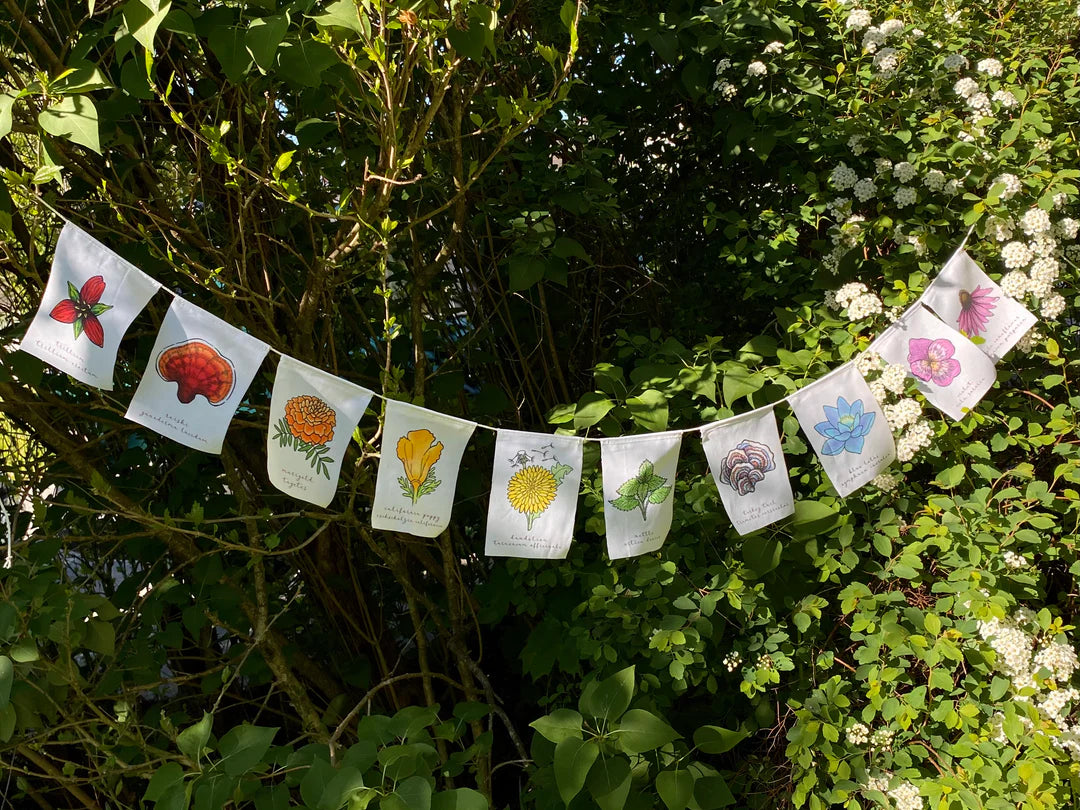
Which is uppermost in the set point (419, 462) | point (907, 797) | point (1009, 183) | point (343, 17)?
→ point (343, 17)

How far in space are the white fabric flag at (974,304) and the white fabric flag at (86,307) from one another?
146 cm

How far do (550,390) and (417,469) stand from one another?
0.83 metres

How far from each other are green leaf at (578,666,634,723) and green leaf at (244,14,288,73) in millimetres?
1137

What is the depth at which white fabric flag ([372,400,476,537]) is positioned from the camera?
1567mm

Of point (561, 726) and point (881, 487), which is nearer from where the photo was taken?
point (561, 726)

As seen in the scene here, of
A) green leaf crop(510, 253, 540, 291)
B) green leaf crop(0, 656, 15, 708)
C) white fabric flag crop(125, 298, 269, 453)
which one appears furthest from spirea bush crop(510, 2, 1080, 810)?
green leaf crop(0, 656, 15, 708)

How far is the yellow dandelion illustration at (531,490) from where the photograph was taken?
64.2 inches

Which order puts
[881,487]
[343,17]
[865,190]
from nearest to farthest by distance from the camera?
[343,17] < [881,487] < [865,190]

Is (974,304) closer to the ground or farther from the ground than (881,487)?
farther from the ground

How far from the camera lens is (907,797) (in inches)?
65.8

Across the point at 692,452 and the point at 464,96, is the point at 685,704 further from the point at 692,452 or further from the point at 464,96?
the point at 464,96

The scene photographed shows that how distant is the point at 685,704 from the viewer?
6.96 ft

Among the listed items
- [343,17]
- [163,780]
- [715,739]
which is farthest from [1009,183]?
[163,780]

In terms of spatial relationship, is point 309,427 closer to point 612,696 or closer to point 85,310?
point 85,310
